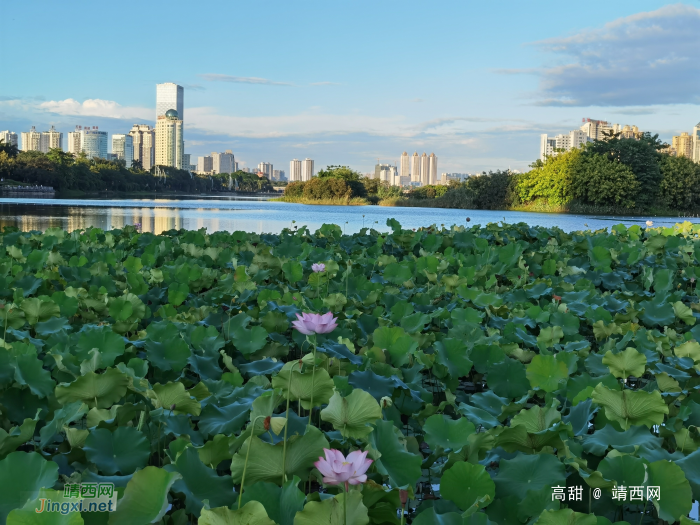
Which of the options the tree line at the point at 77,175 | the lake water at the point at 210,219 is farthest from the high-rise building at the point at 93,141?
the lake water at the point at 210,219

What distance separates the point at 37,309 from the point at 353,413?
150 centimetres

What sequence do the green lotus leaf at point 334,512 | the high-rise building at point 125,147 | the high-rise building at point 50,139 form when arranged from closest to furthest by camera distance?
the green lotus leaf at point 334,512 → the high-rise building at point 50,139 → the high-rise building at point 125,147

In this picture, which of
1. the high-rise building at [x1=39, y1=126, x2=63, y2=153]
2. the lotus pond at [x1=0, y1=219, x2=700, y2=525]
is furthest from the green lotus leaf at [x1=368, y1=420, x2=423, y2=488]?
the high-rise building at [x1=39, y1=126, x2=63, y2=153]

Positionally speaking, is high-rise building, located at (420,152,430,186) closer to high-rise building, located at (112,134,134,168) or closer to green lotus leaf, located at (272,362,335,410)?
high-rise building, located at (112,134,134,168)

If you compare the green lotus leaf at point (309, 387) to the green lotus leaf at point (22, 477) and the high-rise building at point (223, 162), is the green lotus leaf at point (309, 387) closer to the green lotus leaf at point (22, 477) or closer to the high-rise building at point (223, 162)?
the green lotus leaf at point (22, 477)

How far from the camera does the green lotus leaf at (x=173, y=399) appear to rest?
1.30m

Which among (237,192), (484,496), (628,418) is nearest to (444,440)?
(484,496)

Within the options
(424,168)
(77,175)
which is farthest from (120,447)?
(424,168)

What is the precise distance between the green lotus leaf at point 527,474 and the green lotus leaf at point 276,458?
35 centimetres

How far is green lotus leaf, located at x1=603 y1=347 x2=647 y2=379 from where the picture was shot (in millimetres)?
1650

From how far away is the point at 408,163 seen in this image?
168m

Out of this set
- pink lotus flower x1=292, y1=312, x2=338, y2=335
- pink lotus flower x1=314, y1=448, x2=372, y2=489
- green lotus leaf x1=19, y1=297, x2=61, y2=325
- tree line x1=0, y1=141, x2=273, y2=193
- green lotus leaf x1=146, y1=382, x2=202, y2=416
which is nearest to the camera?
pink lotus flower x1=314, y1=448, x2=372, y2=489

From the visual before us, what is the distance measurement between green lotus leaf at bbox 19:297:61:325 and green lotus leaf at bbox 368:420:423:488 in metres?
1.51

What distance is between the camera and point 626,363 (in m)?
1.67
